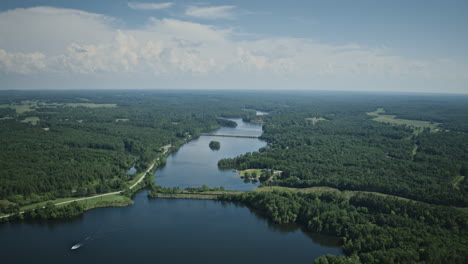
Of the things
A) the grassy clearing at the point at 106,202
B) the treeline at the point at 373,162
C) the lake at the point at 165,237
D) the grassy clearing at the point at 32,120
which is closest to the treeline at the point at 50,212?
the lake at the point at 165,237

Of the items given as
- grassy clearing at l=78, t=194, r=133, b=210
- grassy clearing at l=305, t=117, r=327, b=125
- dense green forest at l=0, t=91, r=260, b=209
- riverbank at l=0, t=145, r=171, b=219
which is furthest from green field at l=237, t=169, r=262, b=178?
grassy clearing at l=305, t=117, r=327, b=125

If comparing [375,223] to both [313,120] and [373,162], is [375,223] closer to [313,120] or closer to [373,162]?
[373,162]

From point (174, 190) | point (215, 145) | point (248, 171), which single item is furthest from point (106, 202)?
point (215, 145)

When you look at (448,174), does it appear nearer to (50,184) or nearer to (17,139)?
(50,184)

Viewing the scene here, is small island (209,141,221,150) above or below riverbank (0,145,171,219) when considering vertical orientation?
above

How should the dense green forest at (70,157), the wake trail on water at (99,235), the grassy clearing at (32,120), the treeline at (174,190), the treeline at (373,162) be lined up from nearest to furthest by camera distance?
the wake trail on water at (99,235)
the dense green forest at (70,157)
the treeline at (174,190)
the treeline at (373,162)
the grassy clearing at (32,120)

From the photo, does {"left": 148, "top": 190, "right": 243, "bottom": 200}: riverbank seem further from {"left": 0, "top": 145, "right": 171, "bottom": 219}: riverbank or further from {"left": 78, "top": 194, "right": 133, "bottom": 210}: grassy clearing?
{"left": 78, "top": 194, "right": 133, "bottom": 210}: grassy clearing

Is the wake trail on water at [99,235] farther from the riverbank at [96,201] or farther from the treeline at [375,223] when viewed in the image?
the treeline at [375,223]

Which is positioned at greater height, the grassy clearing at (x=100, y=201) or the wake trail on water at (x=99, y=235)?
the grassy clearing at (x=100, y=201)
